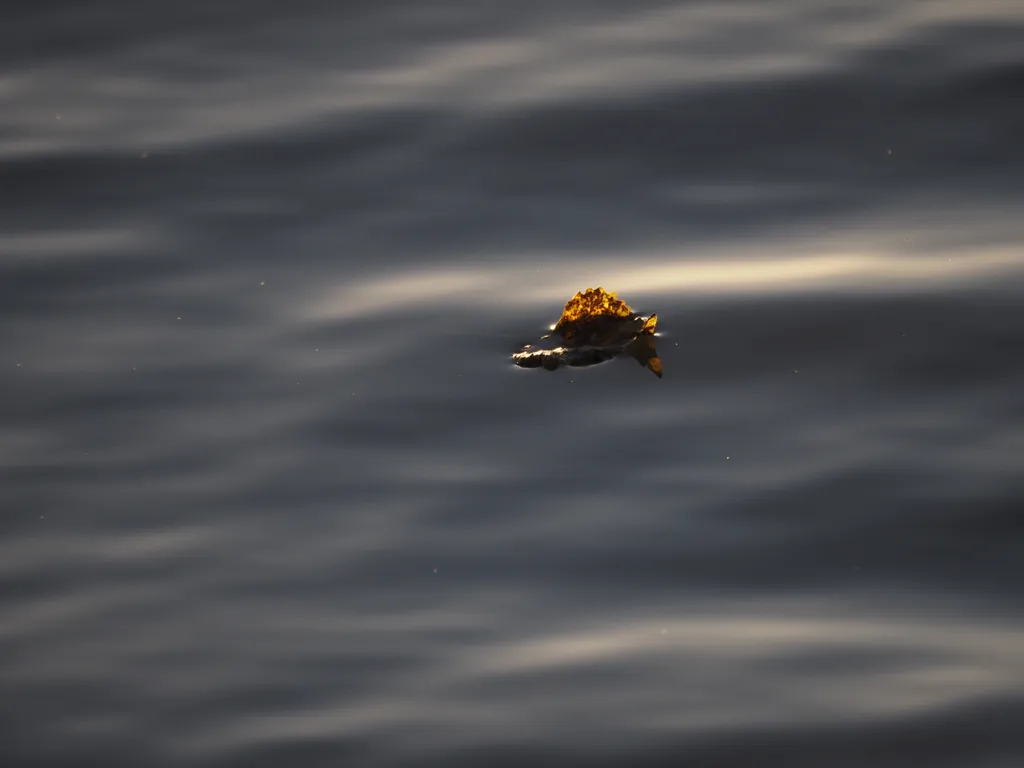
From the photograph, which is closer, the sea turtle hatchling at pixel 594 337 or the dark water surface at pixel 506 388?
the dark water surface at pixel 506 388

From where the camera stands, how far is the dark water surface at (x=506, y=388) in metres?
3.07

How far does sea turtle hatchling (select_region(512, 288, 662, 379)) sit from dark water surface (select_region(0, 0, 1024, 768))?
6cm

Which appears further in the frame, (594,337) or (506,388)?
(594,337)

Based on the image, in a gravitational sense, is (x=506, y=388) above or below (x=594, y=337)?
below

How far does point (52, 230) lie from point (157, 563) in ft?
5.64

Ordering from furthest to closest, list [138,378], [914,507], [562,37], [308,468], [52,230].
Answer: [562,37] → [52,230] → [138,378] → [308,468] → [914,507]

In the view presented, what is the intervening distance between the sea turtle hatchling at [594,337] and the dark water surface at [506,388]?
6 cm

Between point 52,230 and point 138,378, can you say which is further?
point 52,230

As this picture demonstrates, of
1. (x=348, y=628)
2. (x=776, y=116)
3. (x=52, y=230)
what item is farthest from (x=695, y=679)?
(x=52, y=230)

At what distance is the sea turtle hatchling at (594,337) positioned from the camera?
162 inches

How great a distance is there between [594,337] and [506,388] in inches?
11.1

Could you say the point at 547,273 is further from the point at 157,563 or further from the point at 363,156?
the point at 157,563

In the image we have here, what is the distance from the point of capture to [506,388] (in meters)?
4.02

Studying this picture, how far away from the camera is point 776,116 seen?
4.93m
